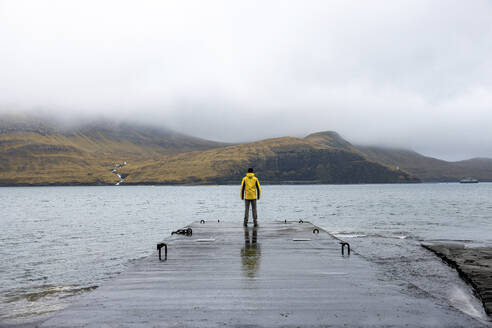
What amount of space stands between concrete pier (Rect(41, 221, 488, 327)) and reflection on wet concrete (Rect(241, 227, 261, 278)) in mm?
46

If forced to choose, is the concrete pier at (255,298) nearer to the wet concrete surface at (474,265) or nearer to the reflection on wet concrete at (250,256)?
the reflection on wet concrete at (250,256)

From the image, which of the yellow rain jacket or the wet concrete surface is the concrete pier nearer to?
the wet concrete surface

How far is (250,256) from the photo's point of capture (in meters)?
11.4

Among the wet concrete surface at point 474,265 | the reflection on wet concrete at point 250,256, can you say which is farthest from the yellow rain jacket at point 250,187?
the wet concrete surface at point 474,265

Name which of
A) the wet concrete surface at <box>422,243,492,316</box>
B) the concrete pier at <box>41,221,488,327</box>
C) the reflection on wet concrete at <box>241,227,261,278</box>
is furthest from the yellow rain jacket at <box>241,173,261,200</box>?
the wet concrete surface at <box>422,243,492,316</box>

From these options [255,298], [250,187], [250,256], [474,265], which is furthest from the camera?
[250,187]

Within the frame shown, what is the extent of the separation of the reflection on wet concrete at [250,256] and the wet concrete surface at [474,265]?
542cm

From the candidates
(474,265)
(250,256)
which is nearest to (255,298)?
(250,256)

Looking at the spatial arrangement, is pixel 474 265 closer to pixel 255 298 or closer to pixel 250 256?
pixel 250 256

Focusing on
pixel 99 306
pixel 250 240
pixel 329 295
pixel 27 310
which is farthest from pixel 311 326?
pixel 250 240

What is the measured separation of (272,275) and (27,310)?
6.74 meters

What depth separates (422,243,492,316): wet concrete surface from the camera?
10.3 meters

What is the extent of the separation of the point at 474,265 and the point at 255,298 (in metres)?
10.9

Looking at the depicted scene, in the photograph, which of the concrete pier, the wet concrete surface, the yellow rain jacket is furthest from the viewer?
the yellow rain jacket
